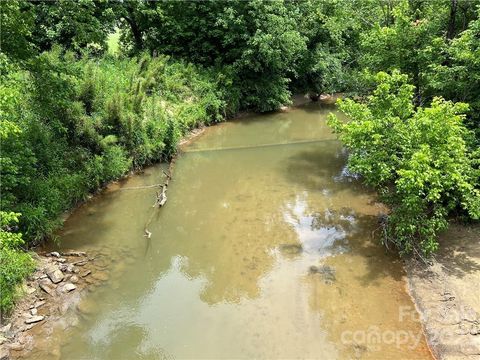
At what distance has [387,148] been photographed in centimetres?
918

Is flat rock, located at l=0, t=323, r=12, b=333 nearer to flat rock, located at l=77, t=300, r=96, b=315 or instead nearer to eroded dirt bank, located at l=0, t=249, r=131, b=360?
eroded dirt bank, located at l=0, t=249, r=131, b=360

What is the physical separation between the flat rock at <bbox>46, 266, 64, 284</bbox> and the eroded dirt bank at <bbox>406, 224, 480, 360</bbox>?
280 inches

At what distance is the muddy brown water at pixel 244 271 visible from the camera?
735 cm

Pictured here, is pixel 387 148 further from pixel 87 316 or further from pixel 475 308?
pixel 87 316

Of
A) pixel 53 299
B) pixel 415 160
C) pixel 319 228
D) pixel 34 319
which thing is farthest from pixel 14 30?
pixel 415 160

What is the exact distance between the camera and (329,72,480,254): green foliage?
811 cm

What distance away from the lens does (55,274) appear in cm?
870

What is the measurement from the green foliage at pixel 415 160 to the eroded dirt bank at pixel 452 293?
0.44 m

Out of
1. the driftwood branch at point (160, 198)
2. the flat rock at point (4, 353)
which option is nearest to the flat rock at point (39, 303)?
the flat rock at point (4, 353)

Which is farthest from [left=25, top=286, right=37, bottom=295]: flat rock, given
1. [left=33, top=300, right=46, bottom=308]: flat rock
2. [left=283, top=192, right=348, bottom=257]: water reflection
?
[left=283, top=192, right=348, bottom=257]: water reflection

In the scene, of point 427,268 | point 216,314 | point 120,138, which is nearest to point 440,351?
point 427,268

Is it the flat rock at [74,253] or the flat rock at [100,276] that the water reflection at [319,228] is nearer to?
the flat rock at [100,276]

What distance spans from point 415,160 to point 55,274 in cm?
754

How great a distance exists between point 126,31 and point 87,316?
55.1 feet
